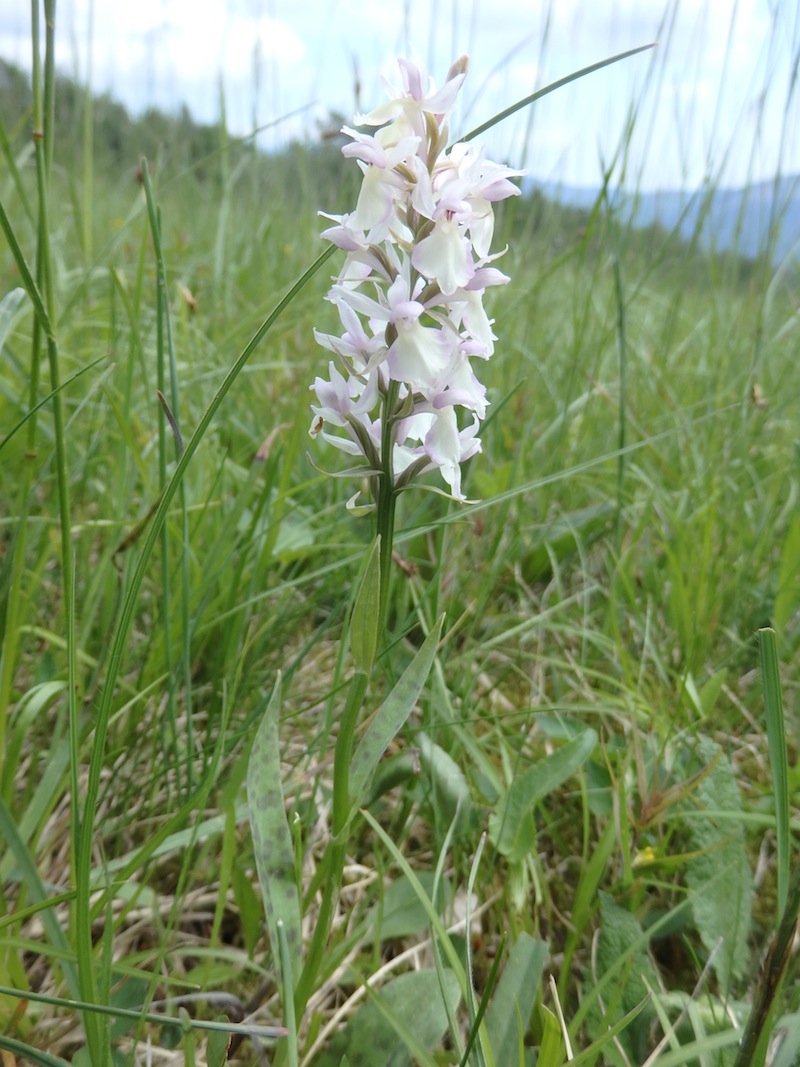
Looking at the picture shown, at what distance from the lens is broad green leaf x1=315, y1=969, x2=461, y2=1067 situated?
820mm

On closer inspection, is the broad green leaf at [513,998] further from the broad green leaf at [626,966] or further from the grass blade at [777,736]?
the grass blade at [777,736]

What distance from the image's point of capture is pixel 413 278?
815mm

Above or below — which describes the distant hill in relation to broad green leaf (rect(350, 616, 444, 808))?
above

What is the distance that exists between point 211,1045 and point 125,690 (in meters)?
0.59

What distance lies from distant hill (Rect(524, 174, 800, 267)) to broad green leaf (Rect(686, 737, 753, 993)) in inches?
46.1

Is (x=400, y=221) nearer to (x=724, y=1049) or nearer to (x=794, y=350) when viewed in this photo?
(x=724, y=1049)

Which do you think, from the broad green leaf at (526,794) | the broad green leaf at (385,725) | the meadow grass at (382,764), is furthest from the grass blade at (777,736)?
the broad green leaf at (526,794)

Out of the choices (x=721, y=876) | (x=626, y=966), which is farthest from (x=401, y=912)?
(x=721, y=876)

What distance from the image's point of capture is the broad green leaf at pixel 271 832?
2.48ft

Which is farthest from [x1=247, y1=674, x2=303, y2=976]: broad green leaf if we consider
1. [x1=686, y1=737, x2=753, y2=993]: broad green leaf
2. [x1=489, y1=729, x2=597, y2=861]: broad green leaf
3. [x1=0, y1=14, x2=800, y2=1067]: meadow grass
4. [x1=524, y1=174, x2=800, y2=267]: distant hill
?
[x1=524, y1=174, x2=800, y2=267]: distant hill

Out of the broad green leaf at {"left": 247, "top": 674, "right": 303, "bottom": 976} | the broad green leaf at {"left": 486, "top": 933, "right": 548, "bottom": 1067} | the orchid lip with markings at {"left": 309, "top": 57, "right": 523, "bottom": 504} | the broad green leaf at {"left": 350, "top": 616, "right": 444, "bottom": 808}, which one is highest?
the orchid lip with markings at {"left": 309, "top": 57, "right": 523, "bottom": 504}

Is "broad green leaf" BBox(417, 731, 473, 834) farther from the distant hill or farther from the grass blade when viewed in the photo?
the distant hill

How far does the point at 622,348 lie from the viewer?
1.52 meters

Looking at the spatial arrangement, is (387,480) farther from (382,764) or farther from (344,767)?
(382,764)
